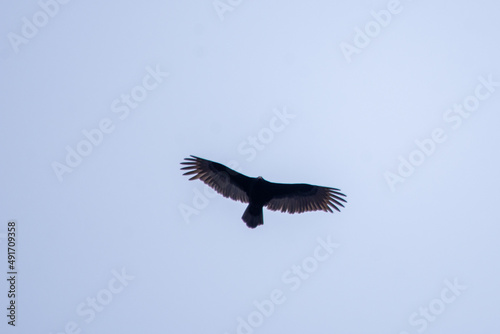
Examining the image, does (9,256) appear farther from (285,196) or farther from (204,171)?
(285,196)

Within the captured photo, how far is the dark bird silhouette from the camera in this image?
61.8 ft

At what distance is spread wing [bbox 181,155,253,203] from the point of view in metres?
19.1

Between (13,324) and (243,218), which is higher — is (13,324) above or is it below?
above

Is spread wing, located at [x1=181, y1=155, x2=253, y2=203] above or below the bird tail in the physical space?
above

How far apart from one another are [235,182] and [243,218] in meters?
1.04

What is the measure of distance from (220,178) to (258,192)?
115 centimetres

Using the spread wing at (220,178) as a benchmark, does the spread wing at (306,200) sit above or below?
below

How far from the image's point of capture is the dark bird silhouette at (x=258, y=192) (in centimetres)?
1884

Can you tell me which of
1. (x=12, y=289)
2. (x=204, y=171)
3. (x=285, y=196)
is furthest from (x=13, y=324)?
(x=285, y=196)

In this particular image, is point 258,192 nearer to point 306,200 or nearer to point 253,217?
point 253,217

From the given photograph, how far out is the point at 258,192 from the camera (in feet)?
62.0

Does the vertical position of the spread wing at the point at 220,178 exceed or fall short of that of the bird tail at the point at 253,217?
it exceeds it

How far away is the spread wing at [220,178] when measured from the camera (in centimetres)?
1911

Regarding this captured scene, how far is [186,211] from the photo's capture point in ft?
72.2
